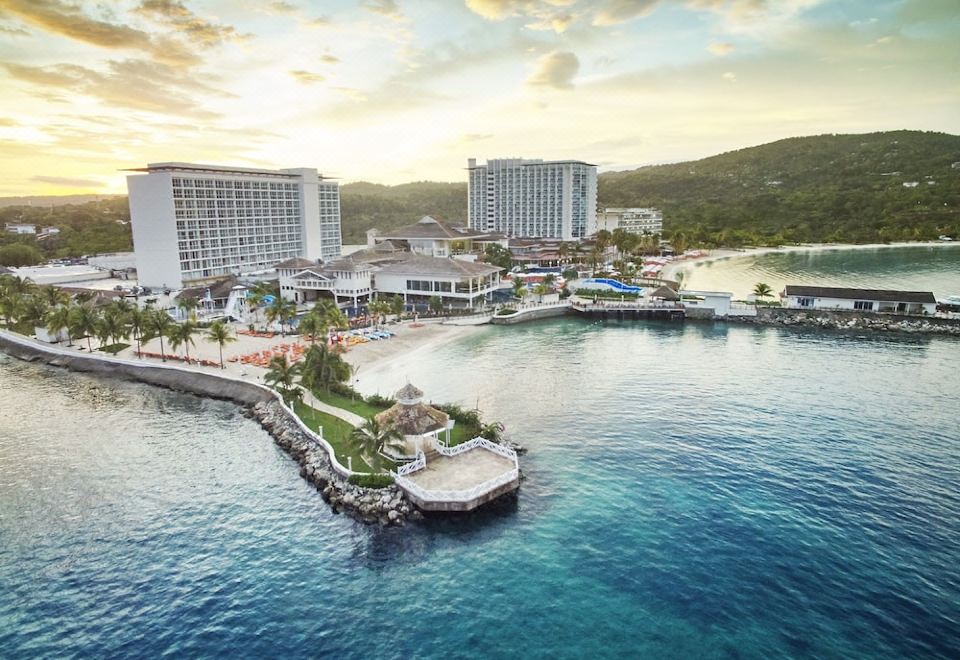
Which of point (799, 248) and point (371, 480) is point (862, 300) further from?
point (799, 248)

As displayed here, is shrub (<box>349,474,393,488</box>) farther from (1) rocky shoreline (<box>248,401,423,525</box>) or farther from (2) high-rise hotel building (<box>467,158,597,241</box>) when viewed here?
(2) high-rise hotel building (<box>467,158,597,241</box>)

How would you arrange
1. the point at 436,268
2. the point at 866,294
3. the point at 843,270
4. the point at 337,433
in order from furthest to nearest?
the point at 843,270 < the point at 436,268 < the point at 866,294 < the point at 337,433

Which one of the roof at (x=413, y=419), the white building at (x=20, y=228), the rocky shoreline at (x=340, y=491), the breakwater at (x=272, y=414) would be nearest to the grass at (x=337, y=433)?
the breakwater at (x=272, y=414)

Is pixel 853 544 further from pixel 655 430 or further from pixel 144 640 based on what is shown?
pixel 144 640

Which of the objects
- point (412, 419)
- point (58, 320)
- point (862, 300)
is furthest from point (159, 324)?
point (862, 300)

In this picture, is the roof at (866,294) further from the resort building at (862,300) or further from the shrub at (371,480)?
the shrub at (371,480)

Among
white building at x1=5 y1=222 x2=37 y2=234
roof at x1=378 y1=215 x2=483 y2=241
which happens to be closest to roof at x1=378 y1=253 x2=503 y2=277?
roof at x1=378 y1=215 x2=483 y2=241

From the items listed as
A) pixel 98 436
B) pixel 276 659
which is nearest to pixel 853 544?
pixel 276 659
